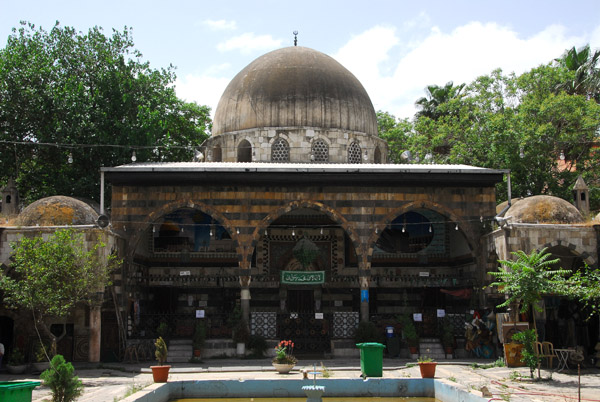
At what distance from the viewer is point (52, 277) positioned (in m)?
18.3

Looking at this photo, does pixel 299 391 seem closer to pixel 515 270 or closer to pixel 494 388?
pixel 494 388

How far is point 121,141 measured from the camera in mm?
28938

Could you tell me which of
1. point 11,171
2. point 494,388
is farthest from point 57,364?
point 11,171

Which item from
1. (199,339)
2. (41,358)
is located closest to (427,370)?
(199,339)

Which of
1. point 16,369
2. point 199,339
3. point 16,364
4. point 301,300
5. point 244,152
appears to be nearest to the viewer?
point 16,369

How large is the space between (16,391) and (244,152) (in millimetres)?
19788

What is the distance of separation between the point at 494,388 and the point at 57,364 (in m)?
9.21

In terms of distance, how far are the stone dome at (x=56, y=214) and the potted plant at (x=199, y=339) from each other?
16.3 feet

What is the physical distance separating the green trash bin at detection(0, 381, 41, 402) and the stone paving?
327 cm

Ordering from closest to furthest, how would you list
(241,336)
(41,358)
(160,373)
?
1. (160,373)
2. (41,358)
3. (241,336)

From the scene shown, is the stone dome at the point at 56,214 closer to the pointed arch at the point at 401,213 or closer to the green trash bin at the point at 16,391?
the pointed arch at the point at 401,213

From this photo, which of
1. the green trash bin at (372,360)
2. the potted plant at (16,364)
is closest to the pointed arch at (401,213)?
the green trash bin at (372,360)

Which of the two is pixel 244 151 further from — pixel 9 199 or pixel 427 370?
pixel 427 370

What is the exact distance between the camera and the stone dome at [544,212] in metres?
21.5
